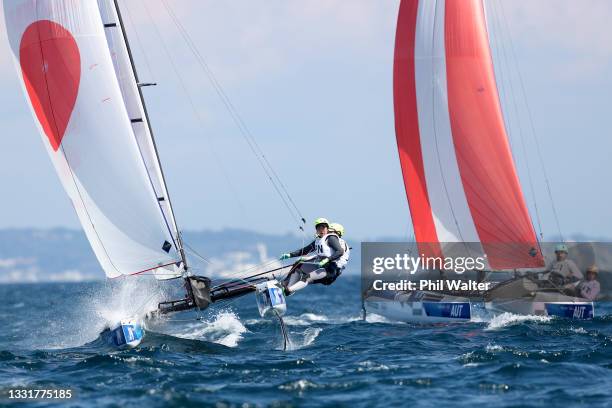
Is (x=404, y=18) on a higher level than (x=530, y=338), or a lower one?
higher

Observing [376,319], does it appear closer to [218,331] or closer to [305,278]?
[218,331]

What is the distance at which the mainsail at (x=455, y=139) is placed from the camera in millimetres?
18516

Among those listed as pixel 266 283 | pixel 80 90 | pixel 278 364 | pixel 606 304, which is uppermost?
pixel 80 90

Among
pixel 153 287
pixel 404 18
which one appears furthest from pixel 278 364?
pixel 404 18

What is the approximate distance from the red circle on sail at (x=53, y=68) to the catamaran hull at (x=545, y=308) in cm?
816

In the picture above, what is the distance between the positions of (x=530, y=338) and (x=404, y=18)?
7.48 meters

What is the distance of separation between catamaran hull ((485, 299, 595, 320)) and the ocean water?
0.19 m

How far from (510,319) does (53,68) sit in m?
8.77

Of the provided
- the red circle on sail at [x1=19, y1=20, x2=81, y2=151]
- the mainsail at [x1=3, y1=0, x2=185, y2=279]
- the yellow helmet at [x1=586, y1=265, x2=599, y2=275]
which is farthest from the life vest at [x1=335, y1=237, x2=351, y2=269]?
the yellow helmet at [x1=586, y1=265, x2=599, y2=275]

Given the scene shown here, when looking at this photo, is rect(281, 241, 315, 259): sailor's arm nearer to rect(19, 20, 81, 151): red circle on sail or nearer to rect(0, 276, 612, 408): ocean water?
rect(0, 276, 612, 408): ocean water

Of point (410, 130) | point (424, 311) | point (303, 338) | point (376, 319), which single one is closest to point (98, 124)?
point (303, 338)

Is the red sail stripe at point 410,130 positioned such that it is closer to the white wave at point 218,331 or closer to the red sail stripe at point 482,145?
the red sail stripe at point 482,145

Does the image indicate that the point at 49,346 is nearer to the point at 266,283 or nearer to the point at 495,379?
the point at 266,283

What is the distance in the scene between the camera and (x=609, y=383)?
441 inches
